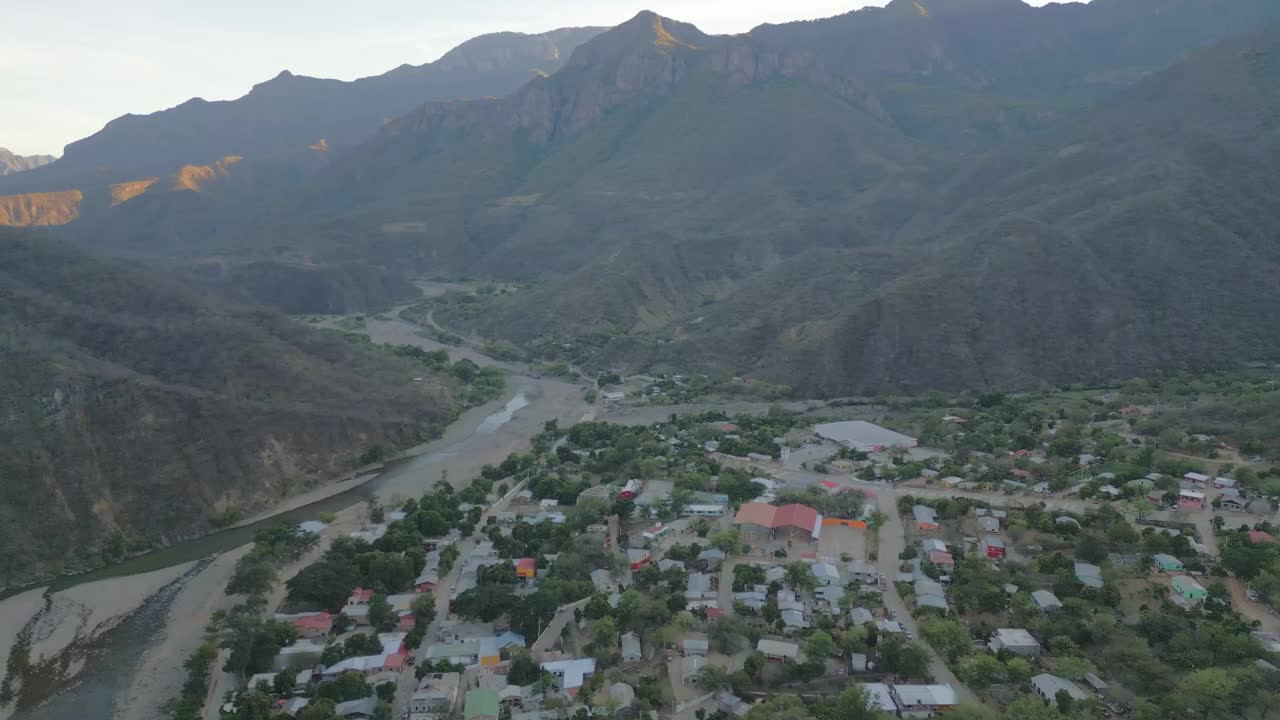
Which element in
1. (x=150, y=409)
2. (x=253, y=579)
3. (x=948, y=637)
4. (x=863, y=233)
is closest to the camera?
(x=948, y=637)

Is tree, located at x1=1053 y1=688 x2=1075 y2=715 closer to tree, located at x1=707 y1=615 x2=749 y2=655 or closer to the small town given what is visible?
the small town

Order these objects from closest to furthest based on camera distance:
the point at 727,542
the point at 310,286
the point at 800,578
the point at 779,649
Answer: the point at 779,649 → the point at 800,578 → the point at 727,542 → the point at 310,286

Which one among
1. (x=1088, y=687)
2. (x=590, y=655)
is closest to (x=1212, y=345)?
(x=1088, y=687)

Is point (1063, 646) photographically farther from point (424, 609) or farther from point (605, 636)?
point (424, 609)

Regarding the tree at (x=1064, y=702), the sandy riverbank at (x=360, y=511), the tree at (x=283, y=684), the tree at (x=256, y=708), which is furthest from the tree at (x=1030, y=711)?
the sandy riverbank at (x=360, y=511)

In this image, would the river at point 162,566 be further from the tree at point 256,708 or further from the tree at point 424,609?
the tree at point 424,609

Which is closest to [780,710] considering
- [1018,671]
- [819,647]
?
[819,647]
